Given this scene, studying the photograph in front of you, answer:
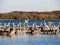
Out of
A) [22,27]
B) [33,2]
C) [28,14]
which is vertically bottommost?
[22,27]

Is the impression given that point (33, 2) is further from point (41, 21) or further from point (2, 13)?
point (2, 13)

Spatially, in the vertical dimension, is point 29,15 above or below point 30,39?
above

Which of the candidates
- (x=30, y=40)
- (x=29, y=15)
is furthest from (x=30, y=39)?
(x=29, y=15)

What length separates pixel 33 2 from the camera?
2369 millimetres

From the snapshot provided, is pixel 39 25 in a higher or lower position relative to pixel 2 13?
lower

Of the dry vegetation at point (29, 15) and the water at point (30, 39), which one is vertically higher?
the dry vegetation at point (29, 15)

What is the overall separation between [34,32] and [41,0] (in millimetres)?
504

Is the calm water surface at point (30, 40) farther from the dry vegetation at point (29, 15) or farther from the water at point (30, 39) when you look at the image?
the dry vegetation at point (29, 15)

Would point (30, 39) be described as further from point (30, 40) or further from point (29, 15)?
point (29, 15)

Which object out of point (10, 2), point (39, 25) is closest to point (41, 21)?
point (39, 25)

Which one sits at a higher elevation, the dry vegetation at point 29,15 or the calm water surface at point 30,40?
the dry vegetation at point 29,15

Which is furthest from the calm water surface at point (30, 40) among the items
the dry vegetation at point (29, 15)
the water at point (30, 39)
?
the dry vegetation at point (29, 15)

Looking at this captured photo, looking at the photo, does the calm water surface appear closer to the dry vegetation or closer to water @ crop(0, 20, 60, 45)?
water @ crop(0, 20, 60, 45)

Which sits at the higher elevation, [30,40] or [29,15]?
[29,15]
